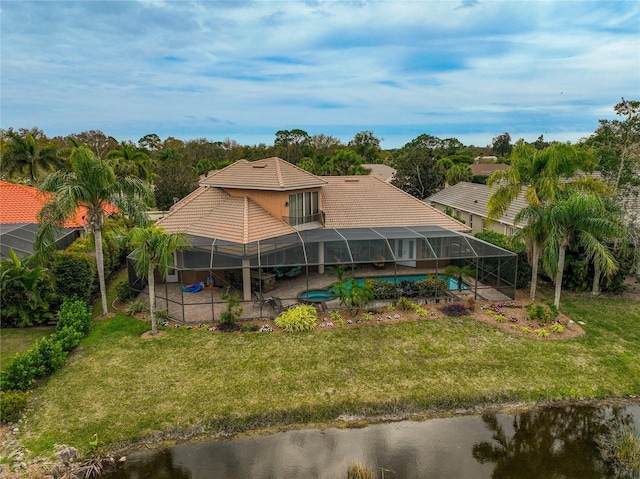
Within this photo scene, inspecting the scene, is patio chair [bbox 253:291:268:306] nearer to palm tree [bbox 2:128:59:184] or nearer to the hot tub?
the hot tub

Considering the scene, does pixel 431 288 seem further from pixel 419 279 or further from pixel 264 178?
pixel 264 178

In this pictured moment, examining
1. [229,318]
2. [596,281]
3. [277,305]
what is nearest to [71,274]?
[229,318]

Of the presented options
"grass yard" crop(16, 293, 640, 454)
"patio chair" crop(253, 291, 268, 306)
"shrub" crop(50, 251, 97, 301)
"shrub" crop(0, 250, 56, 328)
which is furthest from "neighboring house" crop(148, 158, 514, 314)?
"shrub" crop(0, 250, 56, 328)

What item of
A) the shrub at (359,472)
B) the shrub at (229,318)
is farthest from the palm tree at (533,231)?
the shrub at (359,472)

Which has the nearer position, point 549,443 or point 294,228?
point 549,443

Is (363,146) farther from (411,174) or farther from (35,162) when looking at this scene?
(35,162)

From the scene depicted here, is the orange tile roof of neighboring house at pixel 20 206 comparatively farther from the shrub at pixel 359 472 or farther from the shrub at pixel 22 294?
the shrub at pixel 359 472

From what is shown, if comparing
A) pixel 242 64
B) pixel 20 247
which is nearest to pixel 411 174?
pixel 242 64
